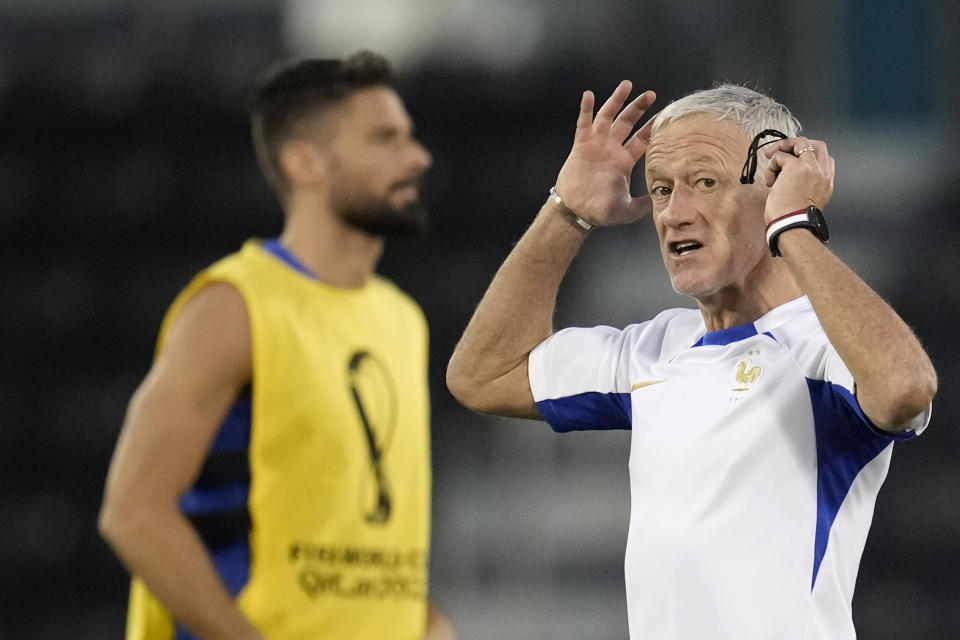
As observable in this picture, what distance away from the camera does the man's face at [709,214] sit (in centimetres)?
252

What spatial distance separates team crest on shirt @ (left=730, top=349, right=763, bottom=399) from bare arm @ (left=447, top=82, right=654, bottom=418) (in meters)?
0.43

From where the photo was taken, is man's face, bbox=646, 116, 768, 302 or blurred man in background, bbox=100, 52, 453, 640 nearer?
Result: man's face, bbox=646, 116, 768, 302

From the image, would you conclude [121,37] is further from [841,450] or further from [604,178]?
[841,450]

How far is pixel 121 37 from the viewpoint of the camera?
8.16 metres

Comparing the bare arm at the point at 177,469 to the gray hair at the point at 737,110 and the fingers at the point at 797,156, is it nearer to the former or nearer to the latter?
the gray hair at the point at 737,110

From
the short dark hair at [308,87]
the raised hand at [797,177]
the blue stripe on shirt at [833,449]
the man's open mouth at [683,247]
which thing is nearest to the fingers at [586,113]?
the man's open mouth at [683,247]

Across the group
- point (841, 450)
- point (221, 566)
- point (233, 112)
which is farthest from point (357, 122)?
point (233, 112)

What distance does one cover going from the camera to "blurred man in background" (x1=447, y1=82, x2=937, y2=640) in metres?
2.28

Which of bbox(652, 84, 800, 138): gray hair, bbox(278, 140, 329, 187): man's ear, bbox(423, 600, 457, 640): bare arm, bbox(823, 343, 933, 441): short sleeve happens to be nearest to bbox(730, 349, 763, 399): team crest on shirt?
bbox(823, 343, 933, 441): short sleeve

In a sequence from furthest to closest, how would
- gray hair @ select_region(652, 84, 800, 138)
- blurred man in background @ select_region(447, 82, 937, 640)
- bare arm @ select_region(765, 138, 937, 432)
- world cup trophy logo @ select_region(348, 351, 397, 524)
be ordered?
world cup trophy logo @ select_region(348, 351, 397, 524) → gray hair @ select_region(652, 84, 800, 138) → blurred man in background @ select_region(447, 82, 937, 640) → bare arm @ select_region(765, 138, 937, 432)

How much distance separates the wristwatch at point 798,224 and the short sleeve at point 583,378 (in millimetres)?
469

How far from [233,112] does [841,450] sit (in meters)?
5.97

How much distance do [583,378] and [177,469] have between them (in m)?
1.03

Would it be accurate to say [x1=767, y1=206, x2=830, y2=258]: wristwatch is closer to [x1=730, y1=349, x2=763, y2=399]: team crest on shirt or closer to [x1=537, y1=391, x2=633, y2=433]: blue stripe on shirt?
[x1=730, y1=349, x2=763, y2=399]: team crest on shirt
